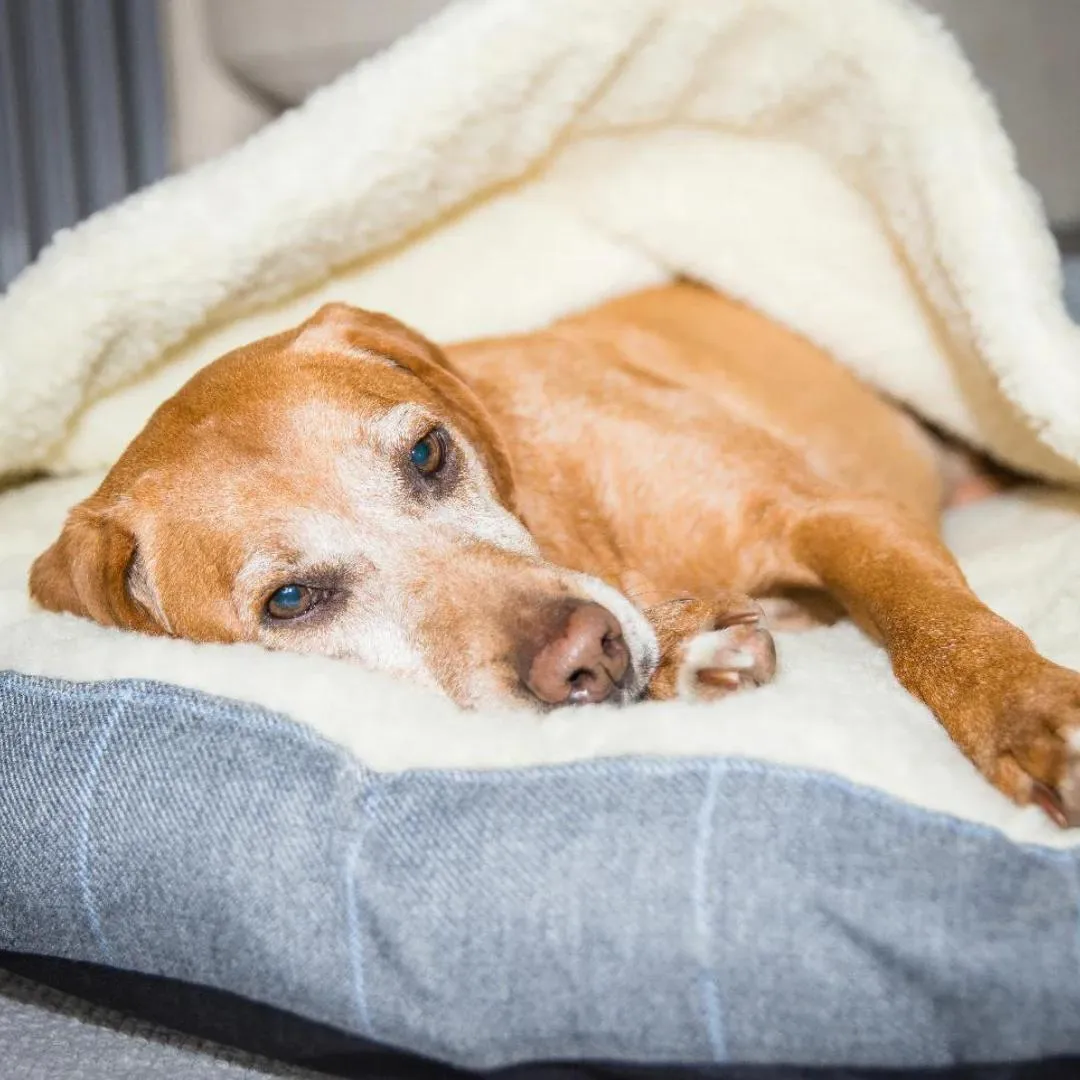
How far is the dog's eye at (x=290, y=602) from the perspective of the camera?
1.94 meters

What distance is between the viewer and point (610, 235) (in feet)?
9.77

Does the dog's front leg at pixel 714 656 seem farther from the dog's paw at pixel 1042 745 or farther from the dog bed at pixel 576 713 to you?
the dog's paw at pixel 1042 745

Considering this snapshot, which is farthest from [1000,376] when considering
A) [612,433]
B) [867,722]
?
[867,722]

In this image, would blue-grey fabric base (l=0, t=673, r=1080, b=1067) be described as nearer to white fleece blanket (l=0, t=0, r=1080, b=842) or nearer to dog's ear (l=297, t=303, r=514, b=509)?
white fleece blanket (l=0, t=0, r=1080, b=842)

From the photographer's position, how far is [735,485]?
2.21 m

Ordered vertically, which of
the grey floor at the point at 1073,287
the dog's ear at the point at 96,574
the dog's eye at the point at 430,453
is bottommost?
the dog's ear at the point at 96,574

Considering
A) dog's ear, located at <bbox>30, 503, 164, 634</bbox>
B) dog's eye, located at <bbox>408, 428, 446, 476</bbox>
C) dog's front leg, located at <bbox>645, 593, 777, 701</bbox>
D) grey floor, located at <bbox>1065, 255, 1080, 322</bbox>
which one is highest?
dog's eye, located at <bbox>408, 428, 446, 476</bbox>

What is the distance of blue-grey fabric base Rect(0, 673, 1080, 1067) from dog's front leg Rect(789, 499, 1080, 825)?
198 millimetres

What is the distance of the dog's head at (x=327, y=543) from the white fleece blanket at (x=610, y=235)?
0.50 ft

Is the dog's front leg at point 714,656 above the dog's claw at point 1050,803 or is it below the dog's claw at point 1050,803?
below

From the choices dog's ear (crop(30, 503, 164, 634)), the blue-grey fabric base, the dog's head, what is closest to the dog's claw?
the blue-grey fabric base

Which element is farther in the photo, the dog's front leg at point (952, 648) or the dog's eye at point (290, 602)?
the dog's eye at point (290, 602)

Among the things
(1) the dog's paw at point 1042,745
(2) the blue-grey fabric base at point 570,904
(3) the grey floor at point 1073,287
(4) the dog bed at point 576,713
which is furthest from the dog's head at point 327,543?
(3) the grey floor at point 1073,287

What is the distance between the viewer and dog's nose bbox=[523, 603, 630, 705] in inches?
65.5
